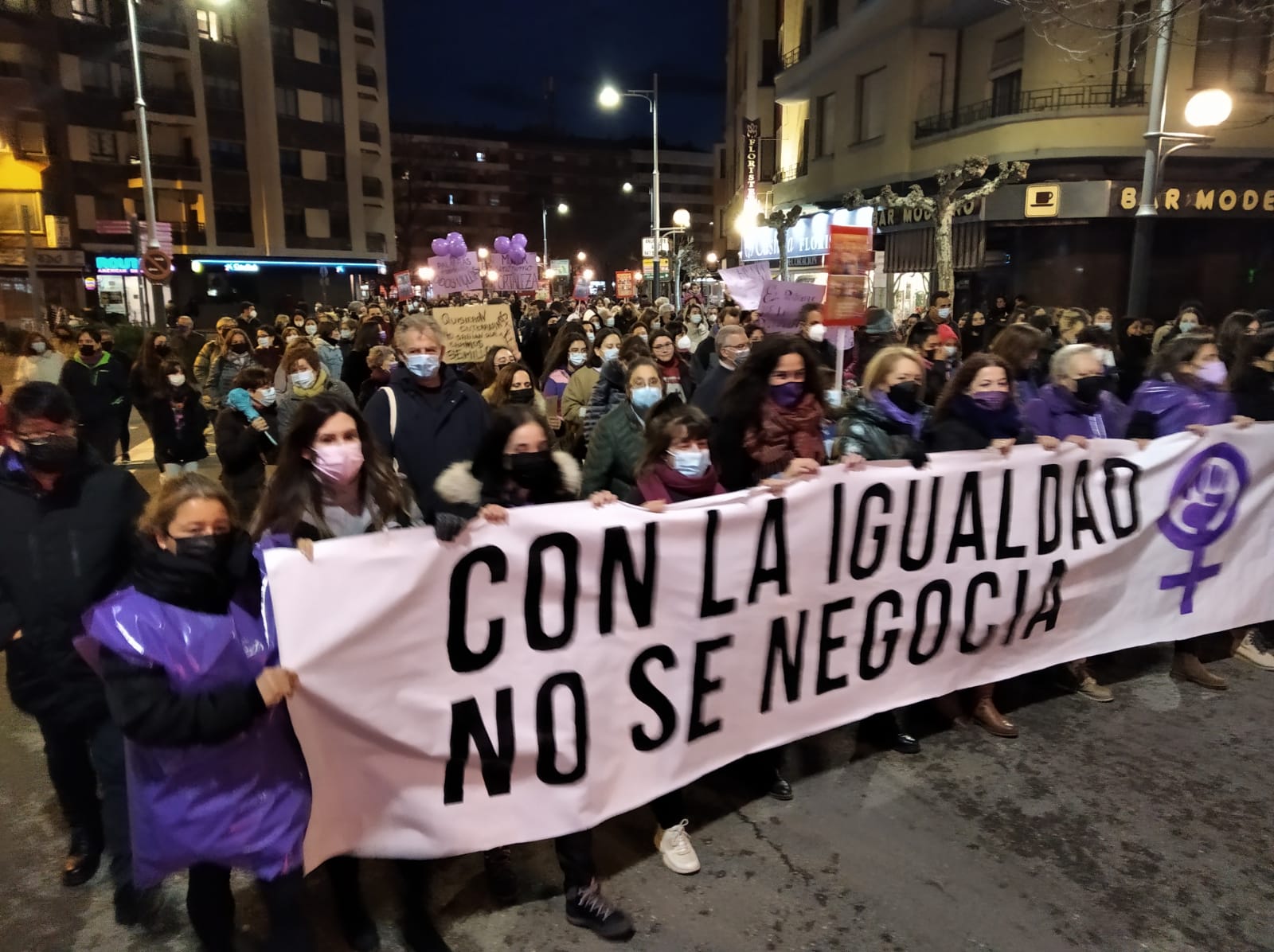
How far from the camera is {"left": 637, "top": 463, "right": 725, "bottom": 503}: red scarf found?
3.69 meters

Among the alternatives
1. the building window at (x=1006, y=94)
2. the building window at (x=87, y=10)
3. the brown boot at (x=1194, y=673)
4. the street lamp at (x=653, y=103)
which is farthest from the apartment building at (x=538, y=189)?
the brown boot at (x=1194, y=673)

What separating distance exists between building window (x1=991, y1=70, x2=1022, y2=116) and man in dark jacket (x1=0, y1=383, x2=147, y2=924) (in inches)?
748

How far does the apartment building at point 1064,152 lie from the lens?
17125 millimetres

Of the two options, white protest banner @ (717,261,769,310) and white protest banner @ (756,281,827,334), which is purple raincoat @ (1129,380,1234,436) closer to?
white protest banner @ (756,281,827,334)

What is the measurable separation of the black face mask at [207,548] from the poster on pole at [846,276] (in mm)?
4934

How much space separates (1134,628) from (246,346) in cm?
827

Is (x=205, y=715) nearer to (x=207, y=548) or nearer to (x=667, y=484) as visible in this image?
(x=207, y=548)

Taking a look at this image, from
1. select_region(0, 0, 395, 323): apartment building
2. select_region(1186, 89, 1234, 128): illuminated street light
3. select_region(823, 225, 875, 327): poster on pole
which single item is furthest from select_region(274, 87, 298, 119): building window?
select_region(823, 225, 875, 327): poster on pole

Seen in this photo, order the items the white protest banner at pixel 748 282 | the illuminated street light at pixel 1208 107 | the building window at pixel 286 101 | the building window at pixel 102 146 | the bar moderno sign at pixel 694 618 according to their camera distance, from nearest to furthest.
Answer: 1. the bar moderno sign at pixel 694 618
2. the white protest banner at pixel 748 282
3. the illuminated street light at pixel 1208 107
4. the building window at pixel 102 146
5. the building window at pixel 286 101

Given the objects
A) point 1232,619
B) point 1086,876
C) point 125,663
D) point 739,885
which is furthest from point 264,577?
point 1232,619

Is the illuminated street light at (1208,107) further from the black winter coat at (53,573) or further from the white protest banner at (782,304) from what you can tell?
the black winter coat at (53,573)

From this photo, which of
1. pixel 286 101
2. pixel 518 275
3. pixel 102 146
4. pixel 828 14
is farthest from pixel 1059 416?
pixel 286 101

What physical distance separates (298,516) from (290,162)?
51.3 m

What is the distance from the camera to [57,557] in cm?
309
